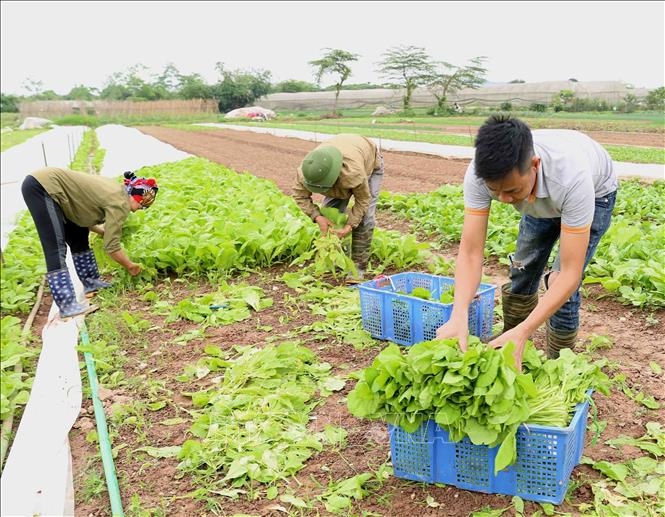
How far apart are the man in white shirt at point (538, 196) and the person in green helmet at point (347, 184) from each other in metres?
1.84

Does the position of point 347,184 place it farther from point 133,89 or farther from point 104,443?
point 133,89

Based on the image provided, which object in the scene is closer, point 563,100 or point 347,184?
point 347,184

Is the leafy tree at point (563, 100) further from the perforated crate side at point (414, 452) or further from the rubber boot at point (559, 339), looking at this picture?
the perforated crate side at point (414, 452)

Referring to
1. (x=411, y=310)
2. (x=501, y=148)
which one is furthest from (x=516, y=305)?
(x=501, y=148)

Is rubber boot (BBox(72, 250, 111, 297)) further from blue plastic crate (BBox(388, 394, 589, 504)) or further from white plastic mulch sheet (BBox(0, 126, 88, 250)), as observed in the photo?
blue plastic crate (BBox(388, 394, 589, 504))

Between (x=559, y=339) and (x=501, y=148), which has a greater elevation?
(x=501, y=148)

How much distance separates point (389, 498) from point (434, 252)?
3.79m

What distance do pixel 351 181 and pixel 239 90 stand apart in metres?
49.0

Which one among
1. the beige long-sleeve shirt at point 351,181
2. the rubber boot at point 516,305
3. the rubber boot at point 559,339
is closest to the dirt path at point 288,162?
the beige long-sleeve shirt at point 351,181

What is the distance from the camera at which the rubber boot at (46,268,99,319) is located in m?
4.79

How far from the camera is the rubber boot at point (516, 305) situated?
3.47m

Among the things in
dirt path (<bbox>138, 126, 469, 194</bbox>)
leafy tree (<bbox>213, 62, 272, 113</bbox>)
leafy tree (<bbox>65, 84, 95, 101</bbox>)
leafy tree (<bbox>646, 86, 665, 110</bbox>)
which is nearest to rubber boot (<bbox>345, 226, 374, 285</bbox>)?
dirt path (<bbox>138, 126, 469, 194</bbox>)

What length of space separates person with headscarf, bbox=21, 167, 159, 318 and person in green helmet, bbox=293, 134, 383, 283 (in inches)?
57.7

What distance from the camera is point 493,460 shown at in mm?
2379
